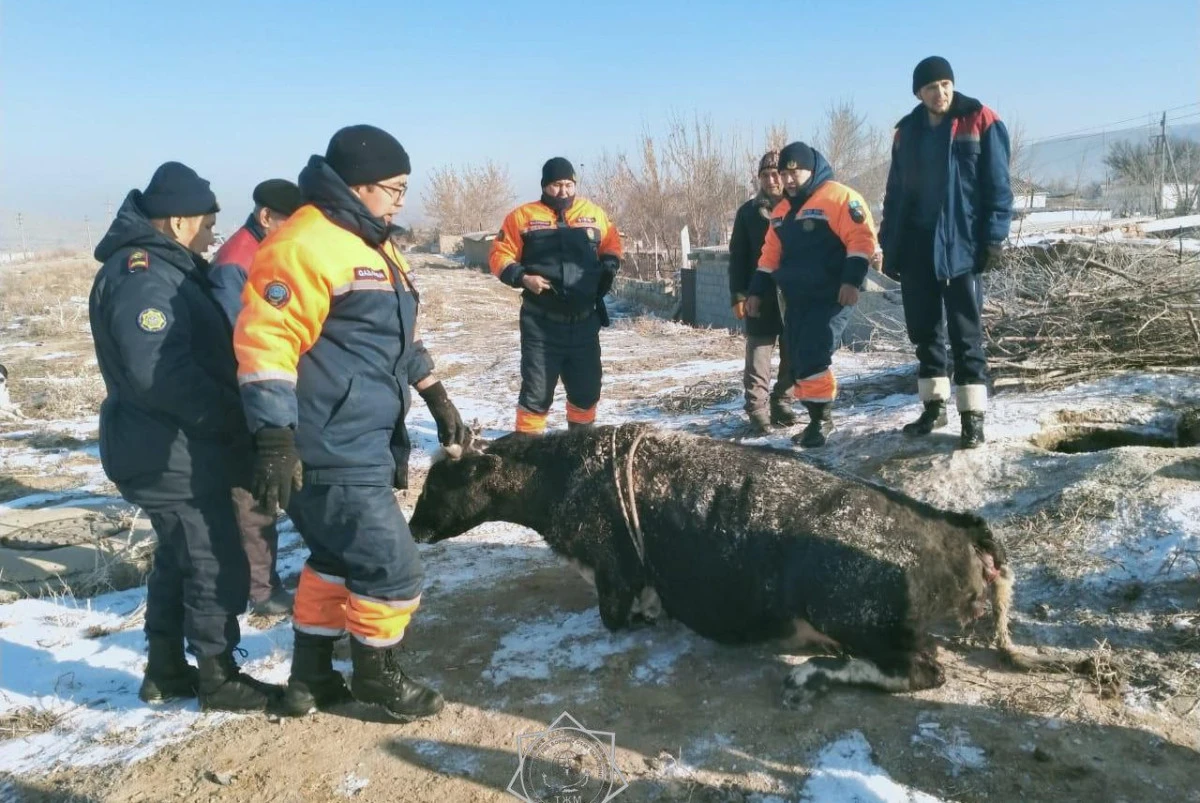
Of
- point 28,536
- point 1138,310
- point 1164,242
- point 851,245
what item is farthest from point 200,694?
point 1164,242

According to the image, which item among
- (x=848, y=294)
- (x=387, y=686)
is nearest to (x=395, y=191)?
(x=387, y=686)

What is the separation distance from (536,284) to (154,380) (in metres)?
2.97

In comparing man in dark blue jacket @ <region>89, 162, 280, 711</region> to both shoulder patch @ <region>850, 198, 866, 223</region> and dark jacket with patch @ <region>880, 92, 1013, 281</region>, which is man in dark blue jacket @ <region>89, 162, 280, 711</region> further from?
shoulder patch @ <region>850, 198, 866, 223</region>

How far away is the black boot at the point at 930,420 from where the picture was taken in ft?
17.5

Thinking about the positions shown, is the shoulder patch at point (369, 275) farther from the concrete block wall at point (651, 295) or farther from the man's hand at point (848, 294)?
the concrete block wall at point (651, 295)

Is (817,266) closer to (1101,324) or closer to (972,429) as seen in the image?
(972,429)

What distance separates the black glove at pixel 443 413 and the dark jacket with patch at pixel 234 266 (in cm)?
89

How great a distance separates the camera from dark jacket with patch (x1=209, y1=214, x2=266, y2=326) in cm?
373

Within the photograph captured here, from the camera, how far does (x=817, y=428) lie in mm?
5863

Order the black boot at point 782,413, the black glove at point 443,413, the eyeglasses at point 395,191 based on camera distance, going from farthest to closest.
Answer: the black boot at point 782,413
the black glove at point 443,413
the eyeglasses at point 395,191

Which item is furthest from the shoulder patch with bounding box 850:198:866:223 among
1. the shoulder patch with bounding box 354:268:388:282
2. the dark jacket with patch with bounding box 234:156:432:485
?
the shoulder patch with bounding box 354:268:388:282

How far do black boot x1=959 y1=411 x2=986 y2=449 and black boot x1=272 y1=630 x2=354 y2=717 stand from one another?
3.72 meters

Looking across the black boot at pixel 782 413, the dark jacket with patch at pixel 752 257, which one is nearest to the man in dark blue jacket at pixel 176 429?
the dark jacket with patch at pixel 752 257

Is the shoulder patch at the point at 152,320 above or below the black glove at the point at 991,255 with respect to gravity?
below
